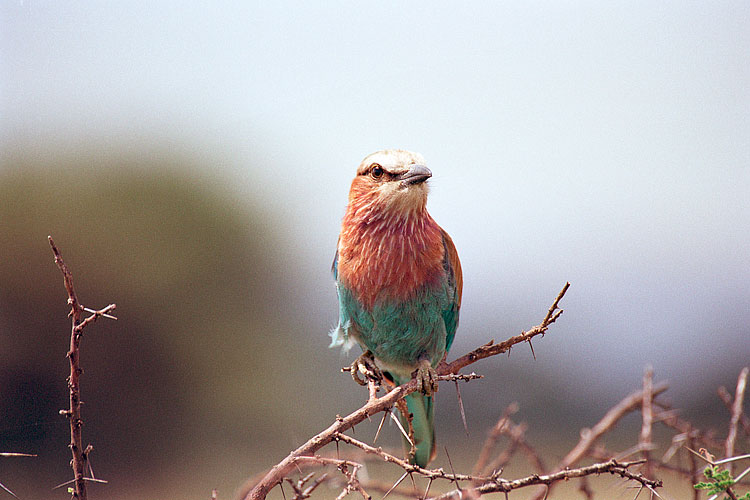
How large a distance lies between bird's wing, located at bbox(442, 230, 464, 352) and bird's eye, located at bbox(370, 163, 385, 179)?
26 centimetres

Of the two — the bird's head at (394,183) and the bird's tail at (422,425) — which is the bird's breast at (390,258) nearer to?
the bird's head at (394,183)

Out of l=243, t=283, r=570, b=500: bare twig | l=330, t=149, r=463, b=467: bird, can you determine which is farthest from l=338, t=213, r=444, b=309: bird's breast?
l=243, t=283, r=570, b=500: bare twig

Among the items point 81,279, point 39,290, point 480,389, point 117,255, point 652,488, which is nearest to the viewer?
point 652,488

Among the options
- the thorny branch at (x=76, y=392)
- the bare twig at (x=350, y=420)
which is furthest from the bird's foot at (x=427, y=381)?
the thorny branch at (x=76, y=392)

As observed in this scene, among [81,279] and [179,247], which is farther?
[179,247]

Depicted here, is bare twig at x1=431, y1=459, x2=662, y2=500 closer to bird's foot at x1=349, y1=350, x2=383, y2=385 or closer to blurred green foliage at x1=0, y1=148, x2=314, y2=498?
bird's foot at x1=349, y1=350, x2=383, y2=385

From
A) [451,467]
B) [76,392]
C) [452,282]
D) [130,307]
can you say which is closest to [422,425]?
[452,282]

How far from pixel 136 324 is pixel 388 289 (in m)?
6.28

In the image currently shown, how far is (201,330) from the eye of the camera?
24.6 ft

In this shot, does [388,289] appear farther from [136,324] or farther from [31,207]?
[31,207]

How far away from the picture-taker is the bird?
136 centimetres

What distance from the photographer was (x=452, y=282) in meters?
1.56

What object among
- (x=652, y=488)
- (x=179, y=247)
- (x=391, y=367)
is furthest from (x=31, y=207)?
(x=652, y=488)

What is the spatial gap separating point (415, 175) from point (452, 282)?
1.17 feet
